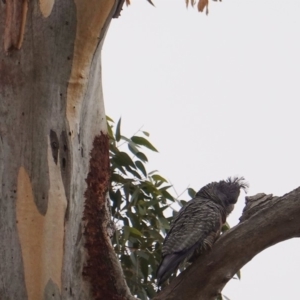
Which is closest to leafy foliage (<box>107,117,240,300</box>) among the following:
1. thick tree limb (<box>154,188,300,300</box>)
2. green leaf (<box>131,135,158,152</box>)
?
green leaf (<box>131,135,158,152</box>)

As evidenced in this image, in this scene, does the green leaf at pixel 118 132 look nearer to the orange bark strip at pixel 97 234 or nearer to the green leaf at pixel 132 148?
the green leaf at pixel 132 148

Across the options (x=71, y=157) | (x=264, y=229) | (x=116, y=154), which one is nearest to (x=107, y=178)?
(x=71, y=157)

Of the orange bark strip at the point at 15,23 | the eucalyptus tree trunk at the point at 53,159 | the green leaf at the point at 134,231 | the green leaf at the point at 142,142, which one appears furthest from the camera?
the green leaf at the point at 142,142

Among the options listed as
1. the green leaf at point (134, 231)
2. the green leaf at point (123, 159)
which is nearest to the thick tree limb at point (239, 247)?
the green leaf at point (134, 231)

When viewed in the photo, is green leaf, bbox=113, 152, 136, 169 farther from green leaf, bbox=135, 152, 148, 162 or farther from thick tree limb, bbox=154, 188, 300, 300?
thick tree limb, bbox=154, 188, 300, 300

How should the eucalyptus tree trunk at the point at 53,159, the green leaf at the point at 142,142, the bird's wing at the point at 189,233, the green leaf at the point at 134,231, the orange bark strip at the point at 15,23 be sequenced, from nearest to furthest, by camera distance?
the eucalyptus tree trunk at the point at 53,159, the orange bark strip at the point at 15,23, the bird's wing at the point at 189,233, the green leaf at the point at 134,231, the green leaf at the point at 142,142

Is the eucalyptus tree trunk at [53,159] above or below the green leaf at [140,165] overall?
below

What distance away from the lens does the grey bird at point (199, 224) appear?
7.32ft

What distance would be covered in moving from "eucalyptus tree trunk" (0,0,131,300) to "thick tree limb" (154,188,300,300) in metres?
0.19

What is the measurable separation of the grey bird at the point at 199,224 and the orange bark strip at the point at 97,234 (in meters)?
0.29

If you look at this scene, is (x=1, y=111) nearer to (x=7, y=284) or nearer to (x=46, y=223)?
(x=46, y=223)

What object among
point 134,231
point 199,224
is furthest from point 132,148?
point 199,224

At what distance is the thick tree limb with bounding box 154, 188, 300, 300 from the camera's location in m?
1.88

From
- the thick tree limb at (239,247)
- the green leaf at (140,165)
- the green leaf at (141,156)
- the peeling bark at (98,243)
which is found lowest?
the thick tree limb at (239,247)
